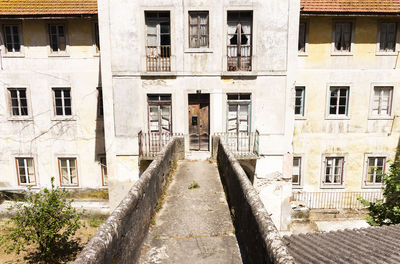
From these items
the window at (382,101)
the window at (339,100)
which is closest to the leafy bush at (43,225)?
the window at (339,100)

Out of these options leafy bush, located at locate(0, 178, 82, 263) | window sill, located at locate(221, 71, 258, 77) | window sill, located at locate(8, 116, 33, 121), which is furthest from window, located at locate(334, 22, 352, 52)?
window sill, located at locate(8, 116, 33, 121)

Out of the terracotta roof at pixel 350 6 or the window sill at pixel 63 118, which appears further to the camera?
the window sill at pixel 63 118

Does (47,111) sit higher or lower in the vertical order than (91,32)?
lower

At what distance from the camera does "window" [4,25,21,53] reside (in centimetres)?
1427

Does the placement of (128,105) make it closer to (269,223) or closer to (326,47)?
(269,223)

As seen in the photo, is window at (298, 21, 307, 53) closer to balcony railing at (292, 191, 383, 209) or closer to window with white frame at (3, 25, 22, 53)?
balcony railing at (292, 191, 383, 209)

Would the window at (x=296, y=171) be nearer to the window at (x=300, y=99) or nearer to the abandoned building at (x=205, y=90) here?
the abandoned building at (x=205, y=90)

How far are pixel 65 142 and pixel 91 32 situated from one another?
21.1 feet

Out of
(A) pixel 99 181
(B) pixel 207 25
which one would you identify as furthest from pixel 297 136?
(A) pixel 99 181

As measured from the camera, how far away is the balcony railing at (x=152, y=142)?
12086mm

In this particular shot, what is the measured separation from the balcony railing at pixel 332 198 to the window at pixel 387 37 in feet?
27.7

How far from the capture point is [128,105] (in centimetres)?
1197

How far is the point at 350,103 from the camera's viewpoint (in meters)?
14.8

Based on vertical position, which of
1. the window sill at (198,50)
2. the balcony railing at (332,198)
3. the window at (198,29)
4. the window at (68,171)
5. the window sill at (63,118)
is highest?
the window at (198,29)
